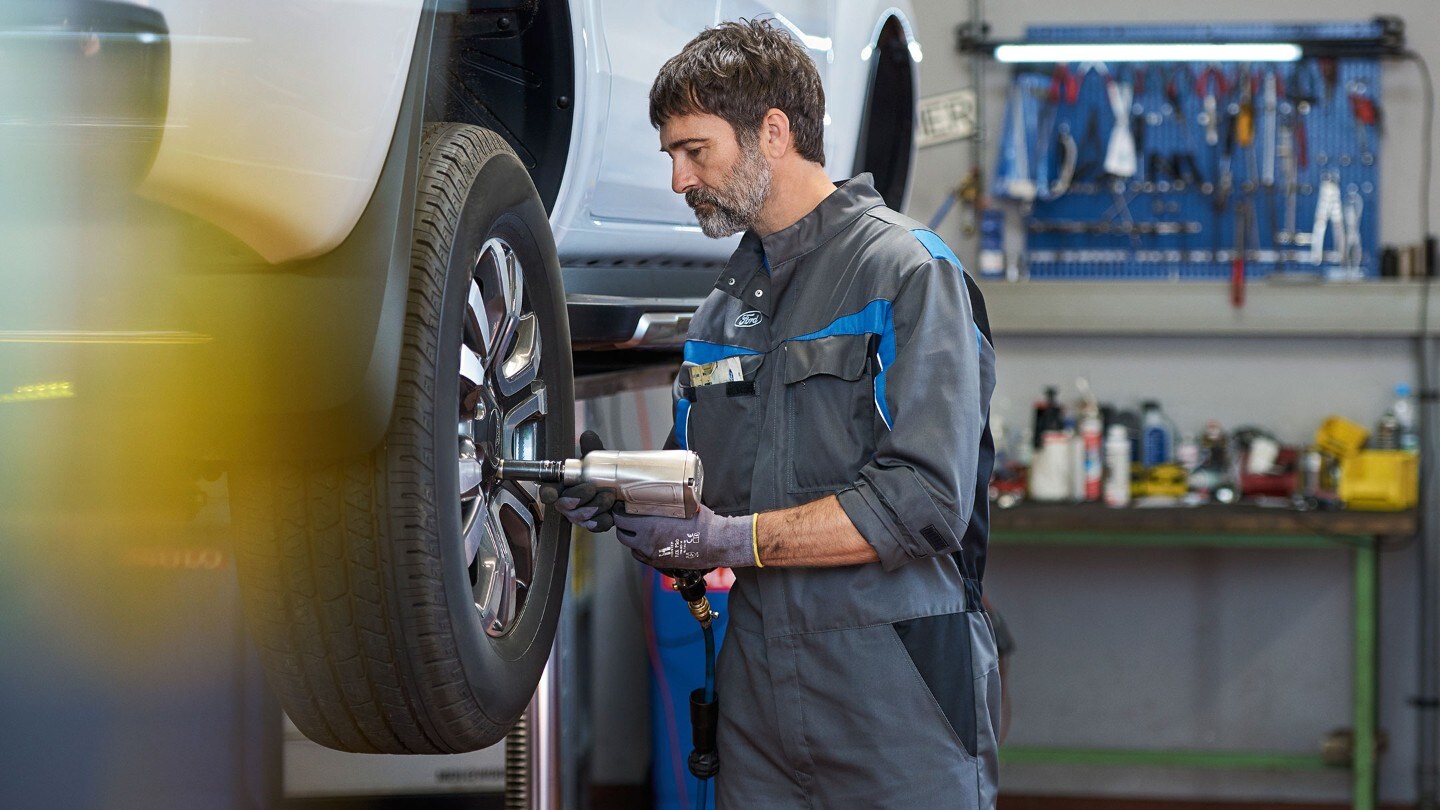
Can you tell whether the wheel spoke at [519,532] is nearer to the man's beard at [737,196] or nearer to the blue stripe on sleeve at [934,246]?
the man's beard at [737,196]

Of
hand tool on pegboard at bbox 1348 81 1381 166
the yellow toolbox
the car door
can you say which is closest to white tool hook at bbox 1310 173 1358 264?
hand tool on pegboard at bbox 1348 81 1381 166

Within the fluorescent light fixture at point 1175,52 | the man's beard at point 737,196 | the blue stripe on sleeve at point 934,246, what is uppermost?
the fluorescent light fixture at point 1175,52

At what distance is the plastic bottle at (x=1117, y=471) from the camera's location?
4090mm

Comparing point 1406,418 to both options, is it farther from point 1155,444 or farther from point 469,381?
point 469,381

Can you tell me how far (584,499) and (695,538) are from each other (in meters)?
0.18

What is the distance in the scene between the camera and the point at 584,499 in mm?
1440

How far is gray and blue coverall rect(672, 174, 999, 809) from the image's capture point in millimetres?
1561

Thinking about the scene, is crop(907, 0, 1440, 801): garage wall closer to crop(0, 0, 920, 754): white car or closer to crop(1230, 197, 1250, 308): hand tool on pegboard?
crop(1230, 197, 1250, 308): hand tool on pegboard

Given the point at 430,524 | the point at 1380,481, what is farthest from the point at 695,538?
the point at 1380,481

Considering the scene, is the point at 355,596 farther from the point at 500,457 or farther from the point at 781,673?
the point at 781,673

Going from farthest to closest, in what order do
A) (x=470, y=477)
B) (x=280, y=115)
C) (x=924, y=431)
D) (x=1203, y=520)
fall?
1. (x=1203, y=520)
2. (x=924, y=431)
3. (x=470, y=477)
4. (x=280, y=115)

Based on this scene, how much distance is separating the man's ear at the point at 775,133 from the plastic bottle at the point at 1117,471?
270 cm

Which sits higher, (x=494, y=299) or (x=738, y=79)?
(x=738, y=79)

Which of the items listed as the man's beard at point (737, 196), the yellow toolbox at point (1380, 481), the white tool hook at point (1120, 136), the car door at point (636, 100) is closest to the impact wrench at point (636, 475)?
the man's beard at point (737, 196)
